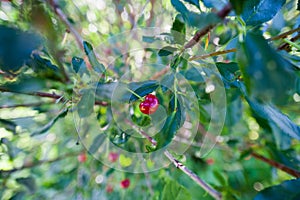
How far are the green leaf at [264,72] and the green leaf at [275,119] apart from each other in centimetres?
17

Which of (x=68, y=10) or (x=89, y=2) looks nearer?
(x=68, y=10)

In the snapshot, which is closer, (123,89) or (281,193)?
(281,193)

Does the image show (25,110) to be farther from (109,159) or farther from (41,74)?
(41,74)

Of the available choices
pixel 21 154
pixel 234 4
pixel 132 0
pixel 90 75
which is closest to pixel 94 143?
pixel 90 75

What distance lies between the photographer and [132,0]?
1.62 m

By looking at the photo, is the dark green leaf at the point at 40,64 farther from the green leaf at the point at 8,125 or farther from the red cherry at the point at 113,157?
the red cherry at the point at 113,157

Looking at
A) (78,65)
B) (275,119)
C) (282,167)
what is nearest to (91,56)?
(78,65)

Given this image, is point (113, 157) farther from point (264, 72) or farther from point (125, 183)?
point (264, 72)

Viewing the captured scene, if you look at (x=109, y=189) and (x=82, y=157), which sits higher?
(x=82, y=157)

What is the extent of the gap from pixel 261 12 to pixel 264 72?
0.30 meters

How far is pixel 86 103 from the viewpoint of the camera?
2.28ft

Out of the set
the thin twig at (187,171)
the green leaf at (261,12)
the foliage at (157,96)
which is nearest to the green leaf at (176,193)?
the foliage at (157,96)

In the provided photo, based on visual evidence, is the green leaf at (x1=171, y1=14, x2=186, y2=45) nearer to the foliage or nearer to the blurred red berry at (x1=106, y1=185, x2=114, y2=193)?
the foliage

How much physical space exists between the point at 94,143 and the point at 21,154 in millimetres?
509
